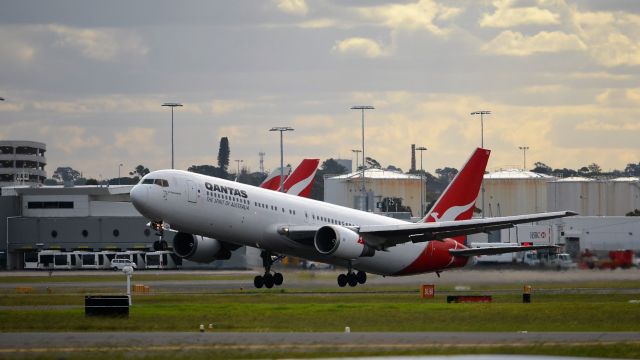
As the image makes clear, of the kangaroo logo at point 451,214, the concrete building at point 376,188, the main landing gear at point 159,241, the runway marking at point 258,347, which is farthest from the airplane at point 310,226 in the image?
the concrete building at point 376,188

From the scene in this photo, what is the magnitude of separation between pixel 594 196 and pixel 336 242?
126 meters

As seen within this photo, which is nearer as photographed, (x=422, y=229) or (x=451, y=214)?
Result: (x=422, y=229)

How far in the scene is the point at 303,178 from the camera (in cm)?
10394

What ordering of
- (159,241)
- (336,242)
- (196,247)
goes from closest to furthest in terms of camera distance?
(159,241) < (336,242) < (196,247)

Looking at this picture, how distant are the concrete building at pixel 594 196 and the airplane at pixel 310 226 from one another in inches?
4293

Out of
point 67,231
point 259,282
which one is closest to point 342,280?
point 259,282

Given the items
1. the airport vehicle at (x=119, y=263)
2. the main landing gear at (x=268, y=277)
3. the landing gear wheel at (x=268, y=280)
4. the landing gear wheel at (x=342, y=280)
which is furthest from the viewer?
the airport vehicle at (x=119, y=263)

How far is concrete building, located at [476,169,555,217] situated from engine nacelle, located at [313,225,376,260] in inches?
4508

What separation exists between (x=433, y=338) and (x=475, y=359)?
17.1m

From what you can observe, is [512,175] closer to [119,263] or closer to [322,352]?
[119,263]

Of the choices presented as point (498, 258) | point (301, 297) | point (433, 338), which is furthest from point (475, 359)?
point (498, 258)

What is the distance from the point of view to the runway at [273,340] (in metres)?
36.3

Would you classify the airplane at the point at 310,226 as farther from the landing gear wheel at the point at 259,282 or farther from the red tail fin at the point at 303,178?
the red tail fin at the point at 303,178

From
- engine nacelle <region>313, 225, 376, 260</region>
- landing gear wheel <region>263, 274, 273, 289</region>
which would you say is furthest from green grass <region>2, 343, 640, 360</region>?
landing gear wheel <region>263, 274, 273, 289</region>
